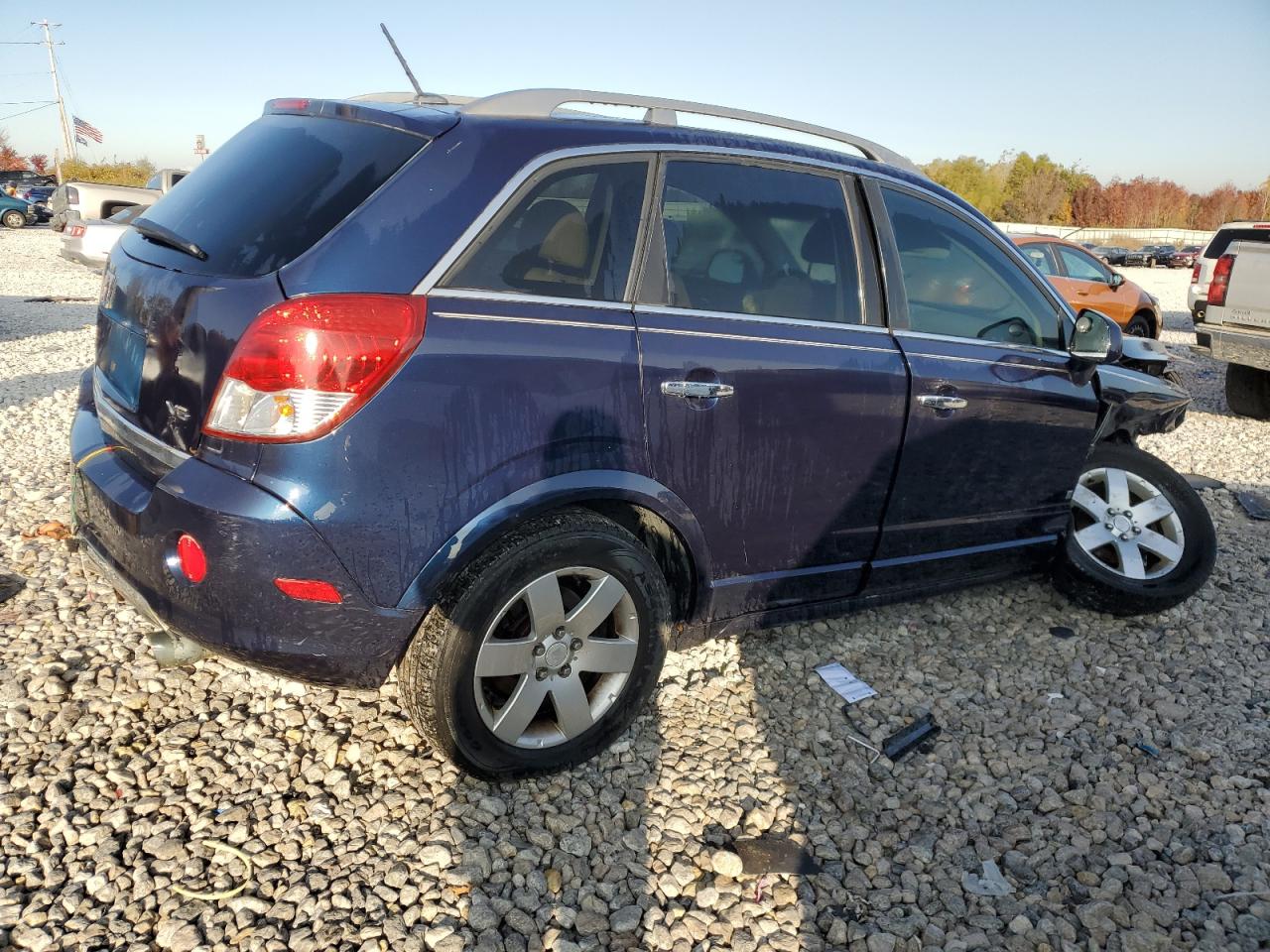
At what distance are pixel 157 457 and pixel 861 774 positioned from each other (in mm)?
2354

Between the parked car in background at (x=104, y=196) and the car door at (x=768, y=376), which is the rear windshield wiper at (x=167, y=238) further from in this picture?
the parked car in background at (x=104, y=196)

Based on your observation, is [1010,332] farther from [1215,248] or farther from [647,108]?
[1215,248]

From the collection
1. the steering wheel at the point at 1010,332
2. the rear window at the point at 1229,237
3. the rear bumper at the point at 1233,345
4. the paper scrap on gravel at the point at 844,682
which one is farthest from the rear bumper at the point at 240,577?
the rear window at the point at 1229,237

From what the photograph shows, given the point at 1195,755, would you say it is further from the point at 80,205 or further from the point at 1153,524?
the point at 80,205

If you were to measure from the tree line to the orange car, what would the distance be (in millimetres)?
77337

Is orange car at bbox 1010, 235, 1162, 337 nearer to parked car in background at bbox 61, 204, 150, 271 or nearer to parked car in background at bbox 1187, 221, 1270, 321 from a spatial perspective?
parked car in background at bbox 1187, 221, 1270, 321

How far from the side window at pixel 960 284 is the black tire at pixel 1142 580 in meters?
0.86

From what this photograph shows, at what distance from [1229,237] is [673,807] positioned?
8983 millimetres

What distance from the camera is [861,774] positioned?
9.64 feet

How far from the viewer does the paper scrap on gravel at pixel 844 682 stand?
11.1 ft

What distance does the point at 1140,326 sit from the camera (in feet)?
42.4

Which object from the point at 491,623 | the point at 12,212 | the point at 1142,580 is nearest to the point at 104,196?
the point at 491,623

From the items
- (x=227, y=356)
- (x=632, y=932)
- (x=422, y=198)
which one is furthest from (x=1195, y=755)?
(x=227, y=356)

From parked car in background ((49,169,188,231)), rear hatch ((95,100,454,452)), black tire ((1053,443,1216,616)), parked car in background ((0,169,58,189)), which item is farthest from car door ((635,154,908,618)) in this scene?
parked car in background ((0,169,58,189))
